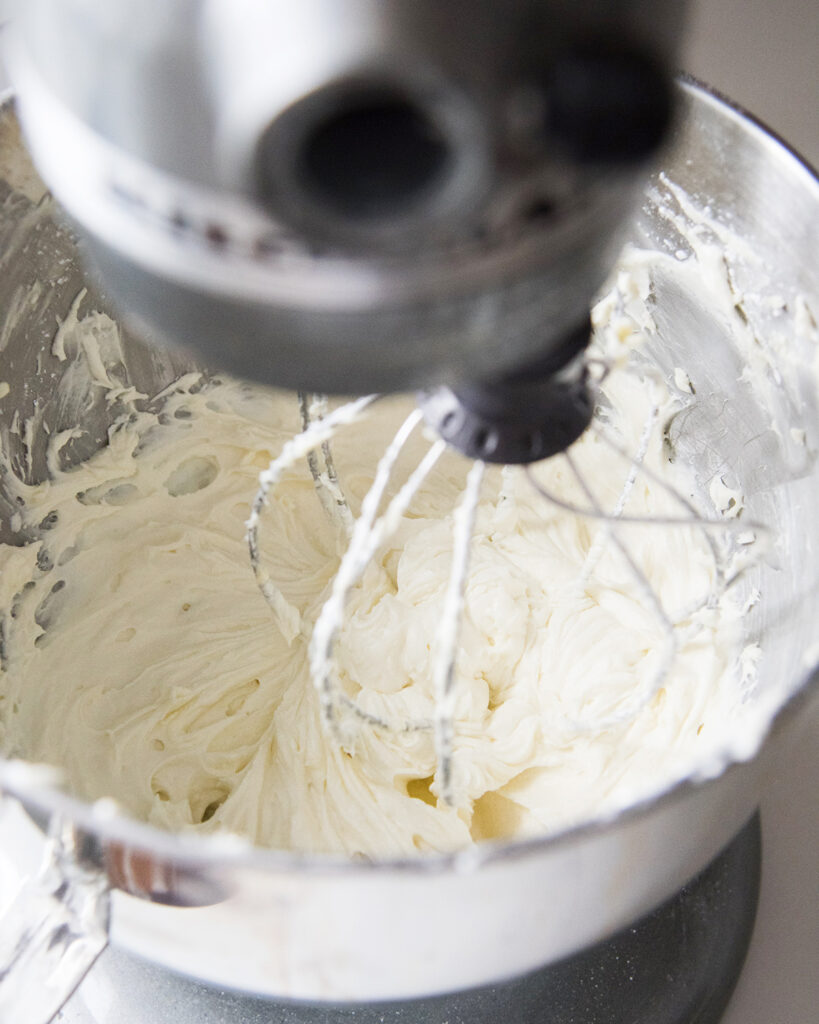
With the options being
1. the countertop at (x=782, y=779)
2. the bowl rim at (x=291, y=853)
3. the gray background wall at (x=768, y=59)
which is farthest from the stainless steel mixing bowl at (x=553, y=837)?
the gray background wall at (x=768, y=59)

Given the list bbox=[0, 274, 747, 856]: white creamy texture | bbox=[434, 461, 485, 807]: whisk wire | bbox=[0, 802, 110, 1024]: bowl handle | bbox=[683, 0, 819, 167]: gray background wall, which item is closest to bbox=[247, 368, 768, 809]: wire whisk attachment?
bbox=[0, 274, 747, 856]: white creamy texture

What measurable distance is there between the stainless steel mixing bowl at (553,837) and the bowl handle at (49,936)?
0.02 m

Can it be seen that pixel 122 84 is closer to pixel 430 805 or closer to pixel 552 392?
pixel 552 392

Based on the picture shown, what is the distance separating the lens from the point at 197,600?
114 cm

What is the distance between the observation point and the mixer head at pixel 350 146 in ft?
1.11

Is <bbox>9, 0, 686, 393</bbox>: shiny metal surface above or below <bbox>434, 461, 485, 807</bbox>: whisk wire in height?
above

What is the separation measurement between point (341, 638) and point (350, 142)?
789 millimetres

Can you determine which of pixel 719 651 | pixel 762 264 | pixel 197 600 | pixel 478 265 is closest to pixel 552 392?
pixel 478 265

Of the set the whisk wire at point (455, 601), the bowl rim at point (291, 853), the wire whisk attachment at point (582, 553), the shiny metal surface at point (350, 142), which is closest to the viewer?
the shiny metal surface at point (350, 142)

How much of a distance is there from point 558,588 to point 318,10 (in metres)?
0.84

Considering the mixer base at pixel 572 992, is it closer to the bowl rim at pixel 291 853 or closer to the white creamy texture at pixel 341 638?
the white creamy texture at pixel 341 638

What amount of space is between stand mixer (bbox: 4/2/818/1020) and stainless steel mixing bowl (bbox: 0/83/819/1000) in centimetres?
15

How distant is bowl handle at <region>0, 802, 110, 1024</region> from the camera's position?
0.59 metres

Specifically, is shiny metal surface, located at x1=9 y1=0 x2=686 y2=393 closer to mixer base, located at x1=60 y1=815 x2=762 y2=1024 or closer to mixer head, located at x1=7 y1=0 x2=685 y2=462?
mixer head, located at x1=7 y1=0 x2=685 y2=462
